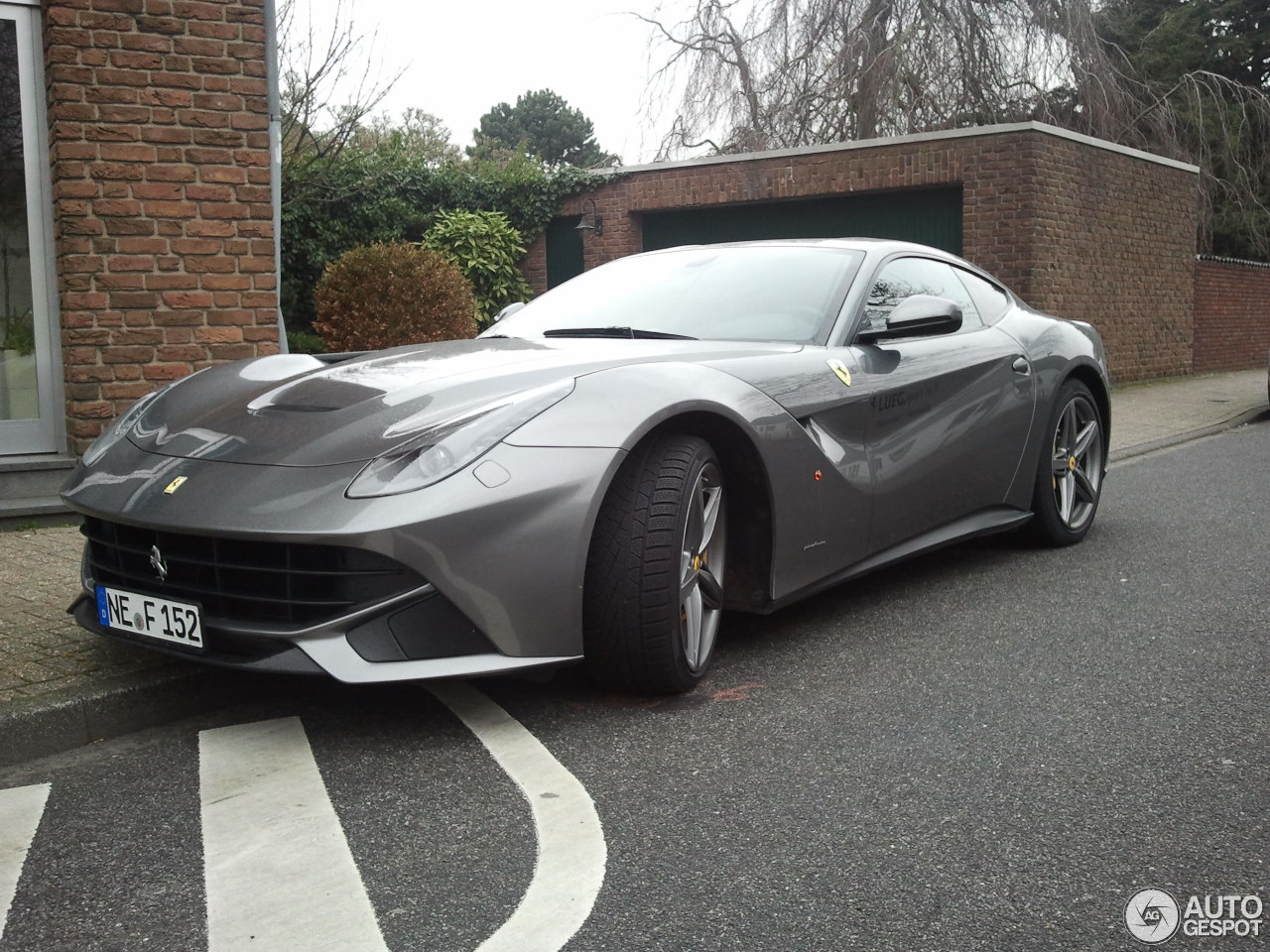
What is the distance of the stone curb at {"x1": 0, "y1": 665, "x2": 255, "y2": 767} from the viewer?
3266 mm

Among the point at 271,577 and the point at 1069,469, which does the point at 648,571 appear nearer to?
the point at 271,577

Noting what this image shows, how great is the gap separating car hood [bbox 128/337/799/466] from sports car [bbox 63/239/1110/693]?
1 centimetres

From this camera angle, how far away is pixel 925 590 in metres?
4.98

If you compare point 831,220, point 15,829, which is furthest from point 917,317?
point 831,220

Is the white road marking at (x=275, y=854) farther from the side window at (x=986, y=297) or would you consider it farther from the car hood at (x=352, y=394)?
the side window at (x=986, y=297)

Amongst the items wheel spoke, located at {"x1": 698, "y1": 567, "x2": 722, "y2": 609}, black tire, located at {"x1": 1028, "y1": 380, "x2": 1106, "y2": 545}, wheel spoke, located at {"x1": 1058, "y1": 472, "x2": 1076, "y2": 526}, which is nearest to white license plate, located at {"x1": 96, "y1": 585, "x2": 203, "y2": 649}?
wheel spoke, located at {"x1": 698, "y1": 567, "x2": 722, "y2": 609}

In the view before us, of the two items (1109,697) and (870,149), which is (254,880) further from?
(870,149)

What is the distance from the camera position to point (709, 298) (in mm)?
4594

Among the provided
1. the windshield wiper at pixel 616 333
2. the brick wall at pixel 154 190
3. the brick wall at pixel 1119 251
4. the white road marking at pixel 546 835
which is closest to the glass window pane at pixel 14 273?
the brick wall at pixel 154 190

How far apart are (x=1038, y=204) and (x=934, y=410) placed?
11.0m

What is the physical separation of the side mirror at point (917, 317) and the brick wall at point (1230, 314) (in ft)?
57.1

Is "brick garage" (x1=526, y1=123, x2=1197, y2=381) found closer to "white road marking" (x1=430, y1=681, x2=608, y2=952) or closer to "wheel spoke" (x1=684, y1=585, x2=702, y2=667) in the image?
"wheel spoke" (x1=684, y1=585, x2=702, y2=667)

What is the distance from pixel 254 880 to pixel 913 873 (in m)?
1.29

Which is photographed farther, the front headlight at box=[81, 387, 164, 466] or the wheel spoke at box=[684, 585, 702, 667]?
the front headlight at box=[81, 387, 164, 466]
